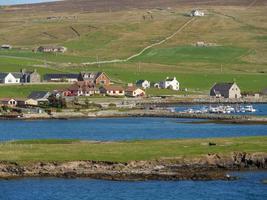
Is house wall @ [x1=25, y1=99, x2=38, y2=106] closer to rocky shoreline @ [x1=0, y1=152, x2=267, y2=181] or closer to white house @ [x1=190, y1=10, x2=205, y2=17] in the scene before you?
rocky shoreline @ [x1=0, y1=152, x2=267, y2=181]

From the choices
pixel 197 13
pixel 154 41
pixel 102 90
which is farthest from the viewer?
pixel 197 13

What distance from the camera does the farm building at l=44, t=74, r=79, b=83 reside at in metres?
128

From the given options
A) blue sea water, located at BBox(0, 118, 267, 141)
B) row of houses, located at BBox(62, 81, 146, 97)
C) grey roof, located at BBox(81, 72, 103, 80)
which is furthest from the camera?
grey roof, located at BBox(81, 72, 103, 80)

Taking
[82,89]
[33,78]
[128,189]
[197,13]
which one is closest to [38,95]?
[82,89]

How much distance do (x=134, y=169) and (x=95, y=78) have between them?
75978mm

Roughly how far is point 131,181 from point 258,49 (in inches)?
4661

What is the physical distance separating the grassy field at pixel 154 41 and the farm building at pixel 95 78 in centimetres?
472

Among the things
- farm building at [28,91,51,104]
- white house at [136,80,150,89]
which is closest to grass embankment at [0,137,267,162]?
farm building at [28,91,51,104]

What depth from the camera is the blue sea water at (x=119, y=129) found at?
7038 centimetres

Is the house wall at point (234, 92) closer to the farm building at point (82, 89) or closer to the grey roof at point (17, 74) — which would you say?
the farm building at point (82, 89)

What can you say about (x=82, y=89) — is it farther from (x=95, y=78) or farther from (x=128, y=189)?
(x=128, y=189)

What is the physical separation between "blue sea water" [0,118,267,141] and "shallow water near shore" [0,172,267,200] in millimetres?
20524

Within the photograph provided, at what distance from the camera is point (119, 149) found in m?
53.1

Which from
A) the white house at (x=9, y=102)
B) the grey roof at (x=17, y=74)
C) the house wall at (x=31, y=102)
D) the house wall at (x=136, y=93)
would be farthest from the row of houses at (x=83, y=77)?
the white house at (x=9, y=102)
